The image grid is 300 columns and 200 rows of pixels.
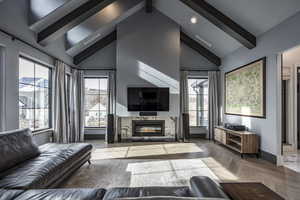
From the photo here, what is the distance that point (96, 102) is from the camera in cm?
686

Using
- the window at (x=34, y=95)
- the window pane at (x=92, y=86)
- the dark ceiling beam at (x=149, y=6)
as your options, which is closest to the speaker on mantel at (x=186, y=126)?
the window pane at (x=92, y=86)

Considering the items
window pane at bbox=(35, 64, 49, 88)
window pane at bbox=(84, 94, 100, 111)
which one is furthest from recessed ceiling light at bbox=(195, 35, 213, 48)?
window pane at bbox=(35, 64, 49, 88)

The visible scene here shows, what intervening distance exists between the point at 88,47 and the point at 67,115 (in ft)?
8.41

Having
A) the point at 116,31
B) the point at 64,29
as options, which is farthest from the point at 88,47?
the point at 64,29

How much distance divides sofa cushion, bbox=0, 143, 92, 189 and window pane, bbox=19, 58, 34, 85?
70.7 inches

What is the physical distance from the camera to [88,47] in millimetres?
6516

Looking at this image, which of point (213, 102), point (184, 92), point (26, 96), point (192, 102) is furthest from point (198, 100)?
point (26, 96)

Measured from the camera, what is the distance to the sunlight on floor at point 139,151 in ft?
14.9

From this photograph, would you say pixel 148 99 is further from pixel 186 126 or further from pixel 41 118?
pixel 41 118

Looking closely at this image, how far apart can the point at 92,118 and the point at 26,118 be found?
2.80 meters

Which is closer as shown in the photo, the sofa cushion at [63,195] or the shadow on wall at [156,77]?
the sofa cushion at [63,195]

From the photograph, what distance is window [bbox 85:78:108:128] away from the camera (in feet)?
22.4

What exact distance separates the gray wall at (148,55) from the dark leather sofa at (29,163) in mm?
3422

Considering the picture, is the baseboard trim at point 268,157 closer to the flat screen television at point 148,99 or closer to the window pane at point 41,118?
the flat screen television at point 148,99
